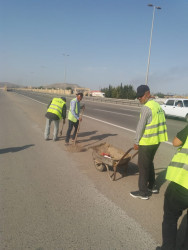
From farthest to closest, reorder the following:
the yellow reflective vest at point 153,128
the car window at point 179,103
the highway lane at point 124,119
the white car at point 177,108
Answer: the car window at point 179,103
the white car at point 177,108
the highway lane at point 124,119
the yellow reflective vest at point 153,128

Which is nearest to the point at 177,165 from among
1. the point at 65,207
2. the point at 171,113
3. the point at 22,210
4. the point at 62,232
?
the point at 62,232

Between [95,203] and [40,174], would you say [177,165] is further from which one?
[40,174]

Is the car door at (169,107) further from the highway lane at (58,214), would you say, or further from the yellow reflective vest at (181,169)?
the yellow reflective vest at (181,169)

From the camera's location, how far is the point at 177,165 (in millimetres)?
2432

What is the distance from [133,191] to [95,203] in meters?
0.85

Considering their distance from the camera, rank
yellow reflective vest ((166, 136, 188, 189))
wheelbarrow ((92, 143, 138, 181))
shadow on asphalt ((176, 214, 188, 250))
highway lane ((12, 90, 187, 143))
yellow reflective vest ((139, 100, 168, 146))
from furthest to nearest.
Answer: highway lane ((12, 90, 187, 143)), wheelbarrow ((92, 143, 138, 181)), yellow reflective vest ((139, 100, 168, 146)), shadow on asphalt ((176, 214, 188, 250)), yellow reflective vest ((166, 136, 188, 189))

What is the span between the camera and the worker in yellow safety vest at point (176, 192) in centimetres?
235

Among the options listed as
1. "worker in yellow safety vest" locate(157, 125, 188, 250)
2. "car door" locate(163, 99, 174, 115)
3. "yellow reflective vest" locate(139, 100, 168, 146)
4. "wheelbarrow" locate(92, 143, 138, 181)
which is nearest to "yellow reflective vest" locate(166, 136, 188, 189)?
"worker in yellow safety vest" locate(157, 125, 188, 250)

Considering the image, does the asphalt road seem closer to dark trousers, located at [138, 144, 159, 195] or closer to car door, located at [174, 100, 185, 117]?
dark trousers, located at [138, 144, 159, 195]

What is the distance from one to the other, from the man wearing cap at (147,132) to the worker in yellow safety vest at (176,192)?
1362 millimetres

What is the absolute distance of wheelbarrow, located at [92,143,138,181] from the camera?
4863 millimetres

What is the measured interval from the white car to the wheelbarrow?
13.0m

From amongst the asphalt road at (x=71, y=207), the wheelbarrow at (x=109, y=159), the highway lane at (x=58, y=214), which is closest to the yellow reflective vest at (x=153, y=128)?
the wheelbarrow at (x=109, y=159)

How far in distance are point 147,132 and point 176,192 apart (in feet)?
5.51
